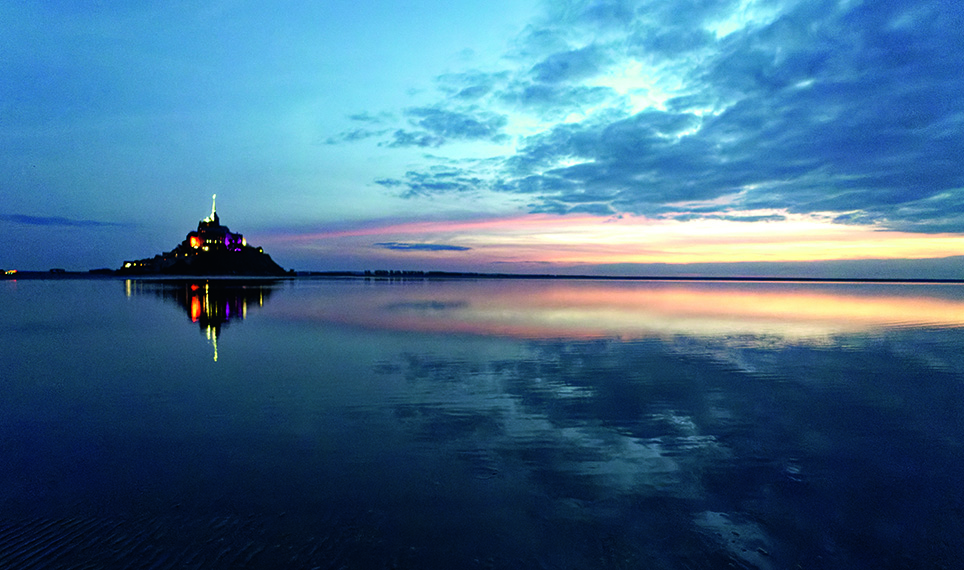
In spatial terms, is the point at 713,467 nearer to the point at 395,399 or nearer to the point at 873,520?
the point at 873,520

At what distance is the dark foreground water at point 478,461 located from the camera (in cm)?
574

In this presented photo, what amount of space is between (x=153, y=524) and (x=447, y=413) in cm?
620

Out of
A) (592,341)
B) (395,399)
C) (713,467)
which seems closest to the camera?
(713,467)

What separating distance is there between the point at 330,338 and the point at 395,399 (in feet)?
39.6

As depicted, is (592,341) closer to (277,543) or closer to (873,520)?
(873,520)

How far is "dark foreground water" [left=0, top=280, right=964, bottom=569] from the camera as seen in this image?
5742mm

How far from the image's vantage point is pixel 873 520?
6512 millimetres

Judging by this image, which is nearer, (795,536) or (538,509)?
(795,536)

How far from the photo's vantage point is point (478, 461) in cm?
827

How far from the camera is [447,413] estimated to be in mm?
11164

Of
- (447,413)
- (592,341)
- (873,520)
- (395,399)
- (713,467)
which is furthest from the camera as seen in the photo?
(592,341)

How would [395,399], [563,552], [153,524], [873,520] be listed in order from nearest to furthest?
[563,552], [153,524], [873,520], [395,399]

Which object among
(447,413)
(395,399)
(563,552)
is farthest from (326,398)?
(563,552)

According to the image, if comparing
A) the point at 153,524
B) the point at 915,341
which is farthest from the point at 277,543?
the point at 915,341
